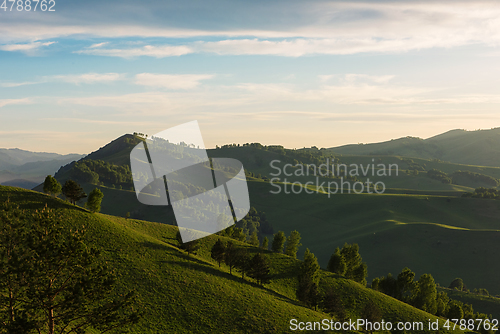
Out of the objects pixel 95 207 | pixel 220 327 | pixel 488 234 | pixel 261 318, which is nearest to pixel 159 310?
pixel 220 327

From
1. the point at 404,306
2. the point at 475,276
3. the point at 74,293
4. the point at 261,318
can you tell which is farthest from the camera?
the point at 475,276

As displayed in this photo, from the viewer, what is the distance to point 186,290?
2261 inches

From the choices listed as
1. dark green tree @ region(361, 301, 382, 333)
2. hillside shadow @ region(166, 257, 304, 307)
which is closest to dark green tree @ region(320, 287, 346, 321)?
dark green tree @ region(361, 301, 382, 333)

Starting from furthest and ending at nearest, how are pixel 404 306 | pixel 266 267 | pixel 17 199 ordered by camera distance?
pixel 404 306
pixel 266 267
pixel 17 199

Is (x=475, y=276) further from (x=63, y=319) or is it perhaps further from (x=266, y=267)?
(x=63, y=319)

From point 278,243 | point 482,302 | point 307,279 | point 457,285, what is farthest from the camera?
point 457,285

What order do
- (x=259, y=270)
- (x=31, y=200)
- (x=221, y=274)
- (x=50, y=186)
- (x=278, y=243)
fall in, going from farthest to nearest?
(x=278, y=243)
(x=50, y=186)
(x=259, y=270)
(x=221, y=274)
(x=31, y=200)

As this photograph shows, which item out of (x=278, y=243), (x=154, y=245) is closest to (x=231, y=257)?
(x=154, y=245)

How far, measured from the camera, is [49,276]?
22234 mm

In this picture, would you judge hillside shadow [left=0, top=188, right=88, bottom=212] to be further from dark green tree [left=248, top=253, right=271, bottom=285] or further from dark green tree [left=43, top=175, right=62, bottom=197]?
dark green tree [left=248, top=253, right=271, bottom=285]

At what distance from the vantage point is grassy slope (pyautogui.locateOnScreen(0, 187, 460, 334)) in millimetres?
50438

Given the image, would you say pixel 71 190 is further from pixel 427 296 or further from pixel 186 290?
pixel 427 296

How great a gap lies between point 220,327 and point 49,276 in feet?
111

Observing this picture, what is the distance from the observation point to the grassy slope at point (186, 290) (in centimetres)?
5044
